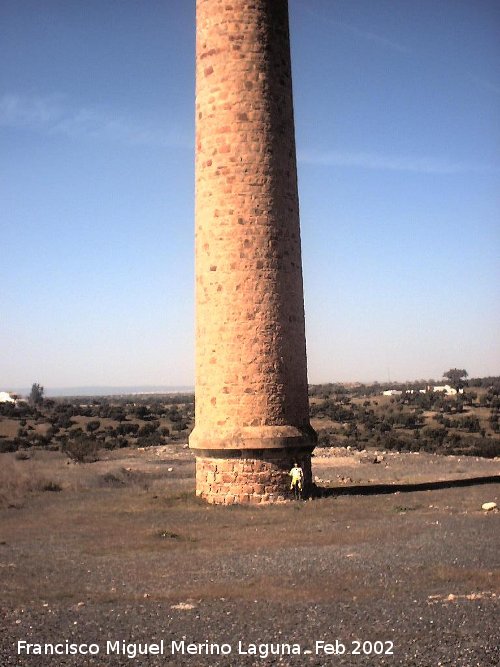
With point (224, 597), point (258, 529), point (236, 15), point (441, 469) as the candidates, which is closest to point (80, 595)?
point (224, 597)

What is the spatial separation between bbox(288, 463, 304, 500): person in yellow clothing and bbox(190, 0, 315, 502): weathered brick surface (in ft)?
1.66

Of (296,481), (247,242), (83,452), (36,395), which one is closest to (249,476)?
(296,481)

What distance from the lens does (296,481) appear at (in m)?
14.3

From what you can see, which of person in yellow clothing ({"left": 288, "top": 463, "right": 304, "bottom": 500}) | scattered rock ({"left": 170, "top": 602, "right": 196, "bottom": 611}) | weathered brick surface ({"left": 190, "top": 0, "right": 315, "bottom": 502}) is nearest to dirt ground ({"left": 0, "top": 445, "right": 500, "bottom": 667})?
scattered rock ({"left": 170, "top": 602, "right": 196, "bottom": 611})

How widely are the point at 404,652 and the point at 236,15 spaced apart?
43.3 ft

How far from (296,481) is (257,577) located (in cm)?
586

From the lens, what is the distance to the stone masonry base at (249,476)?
14.2 m

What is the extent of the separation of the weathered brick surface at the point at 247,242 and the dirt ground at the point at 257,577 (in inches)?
69.7

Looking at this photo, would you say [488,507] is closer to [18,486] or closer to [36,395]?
[18,486]

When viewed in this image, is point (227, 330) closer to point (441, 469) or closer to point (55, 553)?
point (55, 553)

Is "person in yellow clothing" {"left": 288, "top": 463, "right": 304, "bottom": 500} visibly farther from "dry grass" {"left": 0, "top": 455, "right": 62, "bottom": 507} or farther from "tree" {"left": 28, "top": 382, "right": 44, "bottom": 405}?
"tree" {"left": 28, "top": 382, "right": 44, "bottom": 405}

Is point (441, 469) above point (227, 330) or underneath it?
underneath

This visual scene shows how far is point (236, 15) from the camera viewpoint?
594 inches

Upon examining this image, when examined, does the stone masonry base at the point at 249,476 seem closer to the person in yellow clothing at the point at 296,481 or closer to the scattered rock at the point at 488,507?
the person in yellow clothing at the point at 296,481
